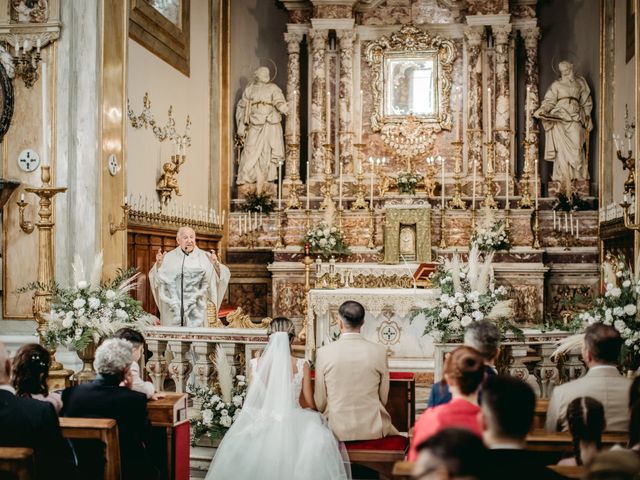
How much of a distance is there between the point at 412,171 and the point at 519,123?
253 centimetres

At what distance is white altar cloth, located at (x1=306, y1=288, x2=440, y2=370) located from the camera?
10.5 m

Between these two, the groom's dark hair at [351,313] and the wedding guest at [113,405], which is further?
the groom's dark hair at [351,313]

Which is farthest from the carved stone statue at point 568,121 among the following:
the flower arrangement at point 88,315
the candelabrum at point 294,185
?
the flower arrangement at point 88,315

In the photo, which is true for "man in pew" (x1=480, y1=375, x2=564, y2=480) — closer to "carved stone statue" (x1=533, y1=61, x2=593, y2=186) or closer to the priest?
the priest

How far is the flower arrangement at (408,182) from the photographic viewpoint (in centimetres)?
1422

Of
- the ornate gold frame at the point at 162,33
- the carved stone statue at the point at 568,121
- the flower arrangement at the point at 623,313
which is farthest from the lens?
the carved stone statue at the point at 568,121

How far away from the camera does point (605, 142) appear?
48.4 ft

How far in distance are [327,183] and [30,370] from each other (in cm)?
1039

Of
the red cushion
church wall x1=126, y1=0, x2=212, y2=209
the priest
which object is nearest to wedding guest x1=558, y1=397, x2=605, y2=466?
the red cushion

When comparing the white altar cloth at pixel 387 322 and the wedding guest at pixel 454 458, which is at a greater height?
the wedding guest at pixel 454 458

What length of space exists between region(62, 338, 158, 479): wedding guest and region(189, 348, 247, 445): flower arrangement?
5.42 feet

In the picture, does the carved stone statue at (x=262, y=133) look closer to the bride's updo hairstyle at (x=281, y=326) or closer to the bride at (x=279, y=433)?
the bride's updo hairstyle at (x=281, y=326)

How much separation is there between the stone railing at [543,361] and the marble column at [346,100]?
345 inches

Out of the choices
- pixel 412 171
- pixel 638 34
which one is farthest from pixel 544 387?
pixel 412 171
